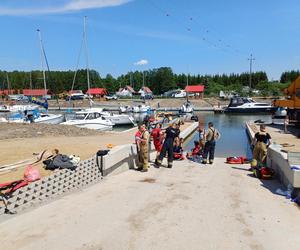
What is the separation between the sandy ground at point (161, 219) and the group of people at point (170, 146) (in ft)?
6.37

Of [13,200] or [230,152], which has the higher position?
[13,200]

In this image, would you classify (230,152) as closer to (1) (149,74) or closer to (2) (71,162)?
(2) (71,162)

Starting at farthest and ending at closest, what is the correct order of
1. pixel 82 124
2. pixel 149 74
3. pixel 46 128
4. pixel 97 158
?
1. pixel 149 74
2. pixel 82 124
3. pixel 46 128
4. pixel 97 158

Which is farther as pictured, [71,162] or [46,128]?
[46,128]

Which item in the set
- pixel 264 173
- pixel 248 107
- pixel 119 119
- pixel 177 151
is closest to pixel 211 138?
pixel 177 151

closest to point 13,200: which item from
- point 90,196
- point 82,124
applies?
point 90,196

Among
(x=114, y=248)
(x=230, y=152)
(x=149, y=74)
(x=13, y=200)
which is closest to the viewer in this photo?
(x=114, y=248)

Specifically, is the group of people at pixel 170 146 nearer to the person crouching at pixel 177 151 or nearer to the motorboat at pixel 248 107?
the person crouching at pixel 177 151

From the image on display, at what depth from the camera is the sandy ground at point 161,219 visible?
20.1ft

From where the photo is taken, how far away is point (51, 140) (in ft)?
68.9

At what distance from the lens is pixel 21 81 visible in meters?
149

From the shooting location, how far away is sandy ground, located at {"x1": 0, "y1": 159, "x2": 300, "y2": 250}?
20.1 ft

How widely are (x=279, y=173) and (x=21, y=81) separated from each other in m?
150

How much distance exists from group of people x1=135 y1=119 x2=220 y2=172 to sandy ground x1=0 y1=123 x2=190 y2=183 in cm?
266
